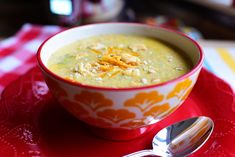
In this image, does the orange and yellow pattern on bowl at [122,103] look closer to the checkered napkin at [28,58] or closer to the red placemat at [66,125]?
the red placemat at [66,125]

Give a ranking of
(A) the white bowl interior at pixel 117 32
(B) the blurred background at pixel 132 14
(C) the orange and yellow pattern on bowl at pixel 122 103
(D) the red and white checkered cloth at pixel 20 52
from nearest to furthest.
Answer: (C) the orange and yellow pattern on bowl at pixel 122 103 < (A) the white bowl interior at pixel 117 32 < (D) the red and white checkered cloth at pixel 20 52 < (B) the blurred background at pixel 132 14

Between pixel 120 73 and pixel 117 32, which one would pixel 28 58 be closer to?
pixel 117 32

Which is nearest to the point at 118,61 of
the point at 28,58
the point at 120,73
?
the point at 120,73

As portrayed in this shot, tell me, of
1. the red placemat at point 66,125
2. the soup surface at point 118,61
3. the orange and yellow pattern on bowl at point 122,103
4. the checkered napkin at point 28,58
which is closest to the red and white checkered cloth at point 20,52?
the checkered napkin at point 28,58

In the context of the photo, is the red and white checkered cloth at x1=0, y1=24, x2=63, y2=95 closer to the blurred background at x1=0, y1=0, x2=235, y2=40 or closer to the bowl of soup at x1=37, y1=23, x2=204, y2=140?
the blurred background at x1=0, y1=0, x2=235, y2=40

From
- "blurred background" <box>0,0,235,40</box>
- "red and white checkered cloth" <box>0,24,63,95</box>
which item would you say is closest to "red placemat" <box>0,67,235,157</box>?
"red and white checkered cloth" <box>0,24,63,95</box>

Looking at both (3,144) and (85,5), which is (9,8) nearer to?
(85,5)

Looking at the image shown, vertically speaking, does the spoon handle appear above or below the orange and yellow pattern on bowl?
below
